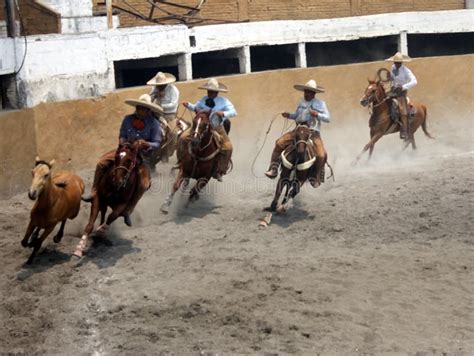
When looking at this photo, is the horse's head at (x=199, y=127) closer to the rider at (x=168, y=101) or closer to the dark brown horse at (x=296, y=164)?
the dark brown horse at (x=296, y=164)

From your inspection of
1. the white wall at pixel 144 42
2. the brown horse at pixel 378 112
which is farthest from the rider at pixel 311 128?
the white wall at pixel 144 42

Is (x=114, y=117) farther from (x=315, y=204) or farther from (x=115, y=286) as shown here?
(x=115, y=286)

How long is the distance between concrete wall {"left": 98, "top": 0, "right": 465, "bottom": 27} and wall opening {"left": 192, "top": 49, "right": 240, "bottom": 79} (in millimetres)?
850

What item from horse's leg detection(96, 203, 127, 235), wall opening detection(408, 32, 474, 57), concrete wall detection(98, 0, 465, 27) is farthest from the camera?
wall opening detection(408, 32, 474, 57)

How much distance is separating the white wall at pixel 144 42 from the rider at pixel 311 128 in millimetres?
3934

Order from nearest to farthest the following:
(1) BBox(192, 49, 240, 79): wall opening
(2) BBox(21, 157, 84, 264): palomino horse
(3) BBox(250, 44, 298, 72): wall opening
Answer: (2) BBox(21, 157, 84, 264): palomino horse → (1) BBox(192, 49, 240, 79): wall opening → (3) BBox(250, 44, 298, 72): wall opening

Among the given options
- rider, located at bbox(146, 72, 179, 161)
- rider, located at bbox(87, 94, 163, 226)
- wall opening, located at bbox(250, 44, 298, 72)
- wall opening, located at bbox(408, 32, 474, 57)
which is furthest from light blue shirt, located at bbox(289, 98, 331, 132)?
wall opening, located at bbox(408, 32, 474, 57)

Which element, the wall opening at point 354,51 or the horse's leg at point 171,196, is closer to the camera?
the horse's leg at point 171,196

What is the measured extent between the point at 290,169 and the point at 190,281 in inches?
127

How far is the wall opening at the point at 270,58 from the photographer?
20.9 m

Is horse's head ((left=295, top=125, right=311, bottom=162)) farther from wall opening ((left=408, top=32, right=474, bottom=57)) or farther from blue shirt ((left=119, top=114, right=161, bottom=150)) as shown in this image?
wall opening ((left=408, top=32, right=474, bottom=57))

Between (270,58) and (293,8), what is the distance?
1254 mm

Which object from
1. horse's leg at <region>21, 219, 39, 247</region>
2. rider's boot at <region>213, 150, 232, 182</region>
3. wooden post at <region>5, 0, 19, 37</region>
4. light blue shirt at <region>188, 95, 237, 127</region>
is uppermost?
wooden post at <region>5, 0, 19, 37</region>

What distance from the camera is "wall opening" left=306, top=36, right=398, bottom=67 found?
21.9 metres
